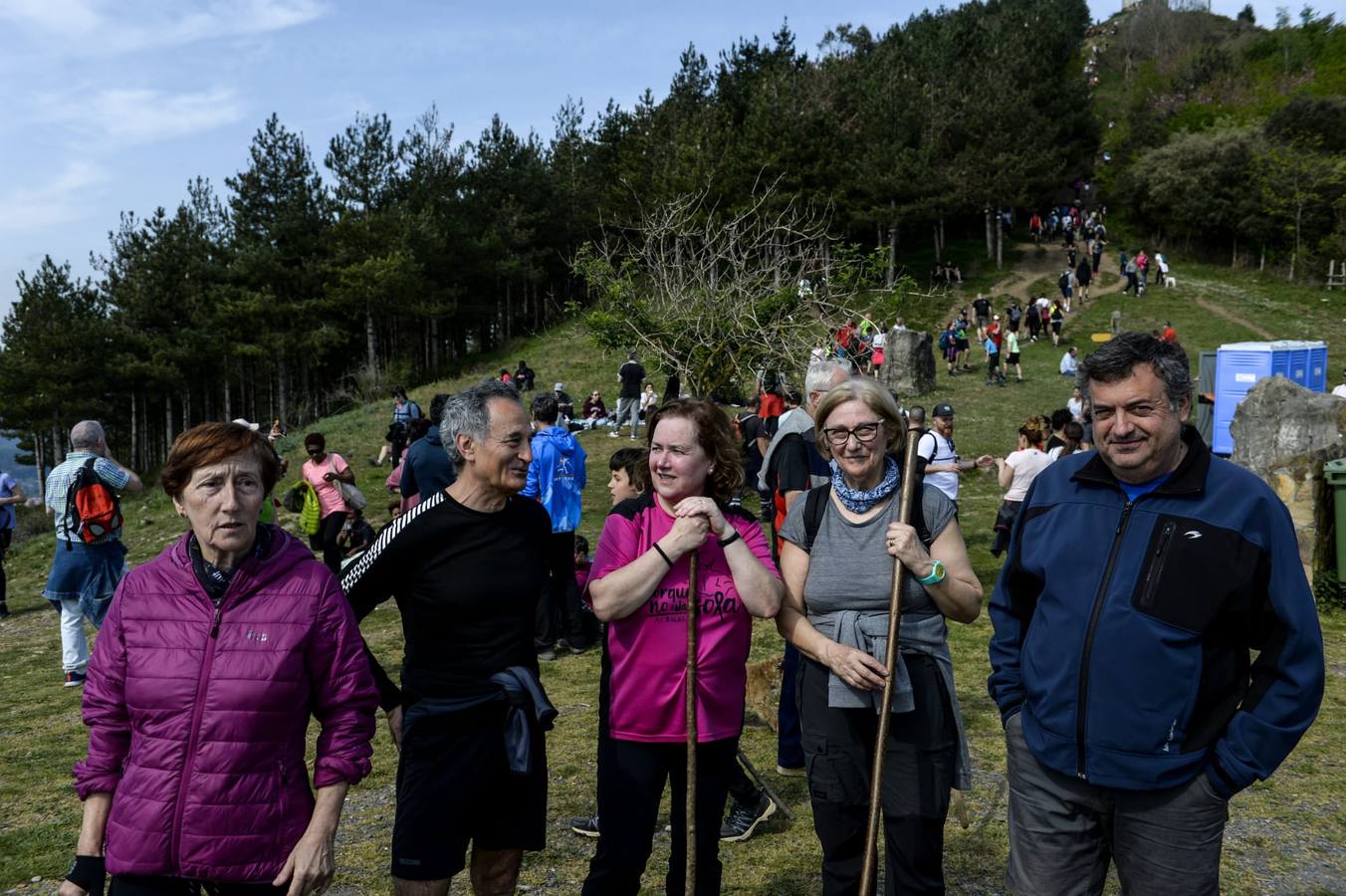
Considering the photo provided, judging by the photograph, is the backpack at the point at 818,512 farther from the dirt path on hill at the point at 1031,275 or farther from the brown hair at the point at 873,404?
the dirt path on hill at the point at 1031,275

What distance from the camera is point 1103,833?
2.61 m

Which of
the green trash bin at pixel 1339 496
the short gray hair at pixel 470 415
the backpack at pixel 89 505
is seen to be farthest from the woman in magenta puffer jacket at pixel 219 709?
the green trash bin at pixel 1339 496

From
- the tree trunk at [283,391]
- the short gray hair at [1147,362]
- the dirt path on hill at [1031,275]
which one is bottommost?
the tree trunk at [283,391]

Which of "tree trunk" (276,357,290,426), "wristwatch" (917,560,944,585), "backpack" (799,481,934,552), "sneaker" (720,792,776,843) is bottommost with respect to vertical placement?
"tree trunk" (276,357,290,426)

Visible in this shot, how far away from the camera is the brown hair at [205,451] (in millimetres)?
2477

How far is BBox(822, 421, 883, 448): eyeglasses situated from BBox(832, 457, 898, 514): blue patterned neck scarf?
0.12 meters

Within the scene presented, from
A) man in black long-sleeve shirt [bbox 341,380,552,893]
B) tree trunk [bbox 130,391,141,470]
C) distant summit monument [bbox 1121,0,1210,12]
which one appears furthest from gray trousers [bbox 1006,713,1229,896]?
distant summit monument [bbox 1121,0,1210,12]

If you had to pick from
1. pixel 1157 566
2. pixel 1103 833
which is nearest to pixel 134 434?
pixel 1103 833

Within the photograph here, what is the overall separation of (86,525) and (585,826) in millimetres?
4504

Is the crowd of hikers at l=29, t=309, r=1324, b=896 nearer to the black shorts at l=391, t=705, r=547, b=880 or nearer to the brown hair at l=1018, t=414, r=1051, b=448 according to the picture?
the black shorts at l=391, t=705, r=547, b=880

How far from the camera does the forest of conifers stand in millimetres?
42375

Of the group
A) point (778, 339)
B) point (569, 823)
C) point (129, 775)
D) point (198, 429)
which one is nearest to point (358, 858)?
point (569, 823)

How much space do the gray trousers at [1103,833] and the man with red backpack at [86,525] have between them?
6.15 metres

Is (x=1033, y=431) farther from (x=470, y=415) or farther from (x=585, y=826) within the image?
(x=470, y=415)
